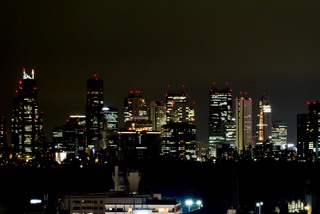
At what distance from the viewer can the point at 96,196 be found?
129ft

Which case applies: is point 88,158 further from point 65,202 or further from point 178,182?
point 65,202

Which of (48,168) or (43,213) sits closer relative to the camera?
(43,213)

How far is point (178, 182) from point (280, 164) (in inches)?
585

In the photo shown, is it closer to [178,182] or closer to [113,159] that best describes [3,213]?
[178,182]

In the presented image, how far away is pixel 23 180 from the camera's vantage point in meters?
89.4

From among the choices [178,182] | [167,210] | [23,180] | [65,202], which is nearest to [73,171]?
[23,180]

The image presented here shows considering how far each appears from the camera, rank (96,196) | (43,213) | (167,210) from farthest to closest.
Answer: (96,196) → (43,213) → (167,210)

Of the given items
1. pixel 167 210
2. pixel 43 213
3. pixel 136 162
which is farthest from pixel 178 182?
pixel 167 210

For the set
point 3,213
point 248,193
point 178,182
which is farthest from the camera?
point 178,182

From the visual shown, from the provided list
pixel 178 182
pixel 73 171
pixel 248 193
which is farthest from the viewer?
pixel 73 171

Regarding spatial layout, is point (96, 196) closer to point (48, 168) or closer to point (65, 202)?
point (65, 202)

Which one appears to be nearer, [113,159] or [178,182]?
[178,182]

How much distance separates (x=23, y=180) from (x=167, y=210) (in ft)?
199

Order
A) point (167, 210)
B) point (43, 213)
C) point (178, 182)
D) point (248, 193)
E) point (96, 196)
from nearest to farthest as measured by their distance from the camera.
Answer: point (167, 210)
point (43, 213)
point (96, 196)
point (248, 193)
point (178, 182)
